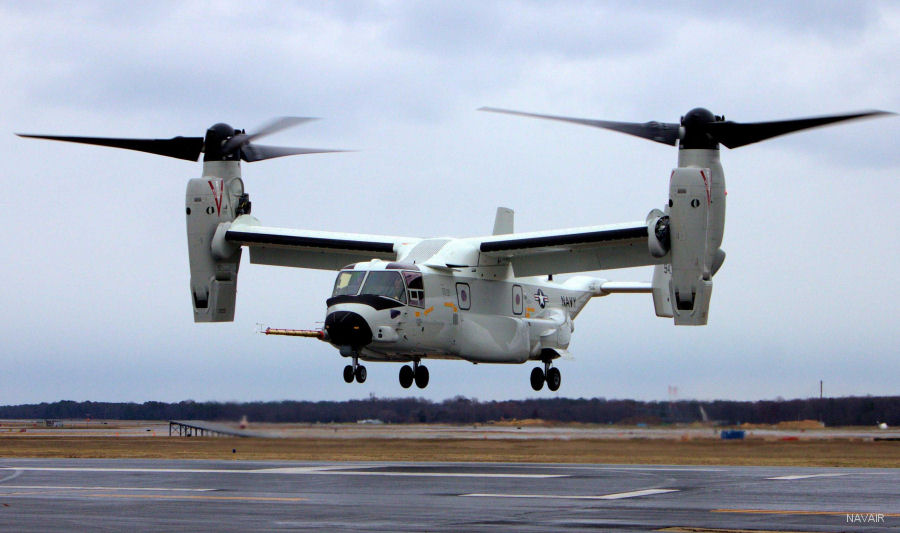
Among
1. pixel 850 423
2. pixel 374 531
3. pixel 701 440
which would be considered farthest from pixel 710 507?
pixel 850 423

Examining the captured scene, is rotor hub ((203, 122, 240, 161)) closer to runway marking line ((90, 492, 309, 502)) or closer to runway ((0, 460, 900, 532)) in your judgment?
runway ((0, 460, 900, 532))

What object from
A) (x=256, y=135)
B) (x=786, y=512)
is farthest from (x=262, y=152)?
(x=786, y=512)

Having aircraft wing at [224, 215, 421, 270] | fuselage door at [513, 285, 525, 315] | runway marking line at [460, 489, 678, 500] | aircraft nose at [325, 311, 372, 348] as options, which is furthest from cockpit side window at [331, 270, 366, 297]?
runway marking line at [460, 489, 678, 500]

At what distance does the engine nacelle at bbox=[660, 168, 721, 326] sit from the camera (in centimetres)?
2697

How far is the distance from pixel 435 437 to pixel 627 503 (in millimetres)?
26374

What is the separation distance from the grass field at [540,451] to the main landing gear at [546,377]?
1.93m

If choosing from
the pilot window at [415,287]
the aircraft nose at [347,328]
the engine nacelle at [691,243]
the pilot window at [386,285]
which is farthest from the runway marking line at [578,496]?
the pilot window at [415,287]

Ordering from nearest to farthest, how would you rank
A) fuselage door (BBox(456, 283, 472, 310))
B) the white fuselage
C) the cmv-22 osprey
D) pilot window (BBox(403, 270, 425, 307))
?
1. the cmv-22 osprey
2. the white fuselage
3. pilot window (BBox(403, 270, 425, 307))
4. fuselage door (BBox(456, 283, 472, 310))

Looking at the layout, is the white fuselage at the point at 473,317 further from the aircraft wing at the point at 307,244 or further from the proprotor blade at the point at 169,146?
the proprotor blade at the point at 169,146

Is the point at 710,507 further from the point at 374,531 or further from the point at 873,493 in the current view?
the point at 374,531

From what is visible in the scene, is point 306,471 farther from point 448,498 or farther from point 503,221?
point 503,221

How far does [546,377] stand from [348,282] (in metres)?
9.51

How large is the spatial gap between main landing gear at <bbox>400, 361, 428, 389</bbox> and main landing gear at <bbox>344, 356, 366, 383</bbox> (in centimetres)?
309

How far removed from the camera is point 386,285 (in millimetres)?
29609
